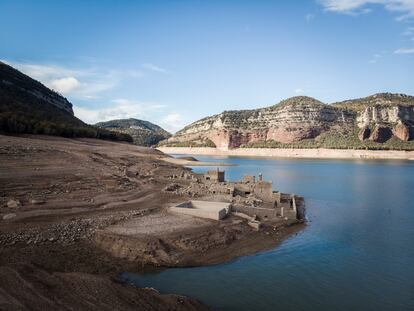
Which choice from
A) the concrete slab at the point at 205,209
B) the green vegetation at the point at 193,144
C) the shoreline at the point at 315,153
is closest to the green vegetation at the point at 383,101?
the shoreline at the point at 315,153

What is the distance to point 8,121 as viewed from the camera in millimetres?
52125

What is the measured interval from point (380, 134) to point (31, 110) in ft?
408

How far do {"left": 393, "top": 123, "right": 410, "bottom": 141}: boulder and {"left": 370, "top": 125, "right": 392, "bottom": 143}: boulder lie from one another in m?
3.44

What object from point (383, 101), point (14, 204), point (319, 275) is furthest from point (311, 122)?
point (14, 204)

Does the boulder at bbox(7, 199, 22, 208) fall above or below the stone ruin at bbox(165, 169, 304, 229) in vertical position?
above

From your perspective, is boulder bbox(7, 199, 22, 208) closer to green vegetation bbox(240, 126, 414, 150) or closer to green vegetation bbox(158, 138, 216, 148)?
green vegetation bbox(240, 126, 414, 150)

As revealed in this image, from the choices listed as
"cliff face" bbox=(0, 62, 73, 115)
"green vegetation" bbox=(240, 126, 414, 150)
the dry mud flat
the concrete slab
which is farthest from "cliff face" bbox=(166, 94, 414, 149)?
the dry mud flat

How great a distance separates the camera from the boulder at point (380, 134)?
5684 inches

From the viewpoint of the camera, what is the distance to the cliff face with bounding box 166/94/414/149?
150000 millimetres

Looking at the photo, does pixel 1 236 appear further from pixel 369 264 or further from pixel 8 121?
pixel 8 121

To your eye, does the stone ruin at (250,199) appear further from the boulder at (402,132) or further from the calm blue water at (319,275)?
the boulder at (402,132)

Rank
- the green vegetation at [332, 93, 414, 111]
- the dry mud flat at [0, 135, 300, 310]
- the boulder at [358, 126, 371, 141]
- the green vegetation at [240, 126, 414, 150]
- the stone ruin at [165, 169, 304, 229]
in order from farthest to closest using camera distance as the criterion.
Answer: the green vegetation at [332, 93, 414, 111]
the boulder at [358, 126, 371, 141]
the green vegetation at [240, 126, 414, 150]
the stone ruin at [165, 169, 304, 229]
the dry mud flat at [0, 135, 300, 310]

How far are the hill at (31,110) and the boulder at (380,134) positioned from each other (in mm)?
96840

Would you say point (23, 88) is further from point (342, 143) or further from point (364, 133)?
point (364, 133)
